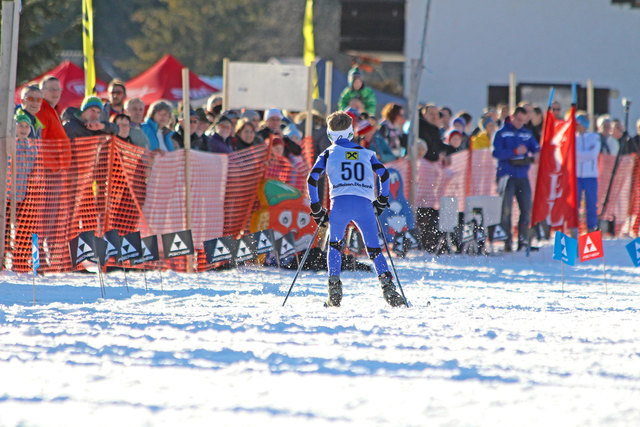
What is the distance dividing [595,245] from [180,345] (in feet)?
16.2

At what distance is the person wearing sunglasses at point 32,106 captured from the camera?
1062 centimetres

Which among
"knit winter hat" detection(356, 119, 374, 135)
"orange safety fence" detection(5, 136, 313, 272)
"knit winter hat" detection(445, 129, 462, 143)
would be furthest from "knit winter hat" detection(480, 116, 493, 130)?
"orange safety fence" detection(5, 136, 313, 272)

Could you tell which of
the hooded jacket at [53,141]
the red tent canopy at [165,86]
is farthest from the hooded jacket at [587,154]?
the red tent canopy at [165,86]

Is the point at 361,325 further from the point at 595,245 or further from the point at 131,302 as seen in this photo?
the point at 595,245

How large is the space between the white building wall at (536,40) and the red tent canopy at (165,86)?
5.04 meters

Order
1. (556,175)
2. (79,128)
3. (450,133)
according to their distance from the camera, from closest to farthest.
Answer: (79,128) → (556,175) → (450,133)

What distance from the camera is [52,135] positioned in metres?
10.9

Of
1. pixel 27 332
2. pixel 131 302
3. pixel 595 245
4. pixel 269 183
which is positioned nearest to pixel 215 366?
pixel 27 332

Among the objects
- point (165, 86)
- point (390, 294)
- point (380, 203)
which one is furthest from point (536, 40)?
point (390, 294)

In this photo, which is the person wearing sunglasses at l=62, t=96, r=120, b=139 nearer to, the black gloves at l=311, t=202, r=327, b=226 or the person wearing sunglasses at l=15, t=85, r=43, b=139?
the person wearing sunglasses at l=15, t=85, r=43, b=139

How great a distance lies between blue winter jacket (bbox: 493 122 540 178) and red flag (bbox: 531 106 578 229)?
7.9 inches

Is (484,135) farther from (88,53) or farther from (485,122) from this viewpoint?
(88,53)

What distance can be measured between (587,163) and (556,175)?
57.8 inches

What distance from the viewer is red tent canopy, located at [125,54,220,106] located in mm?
22422
